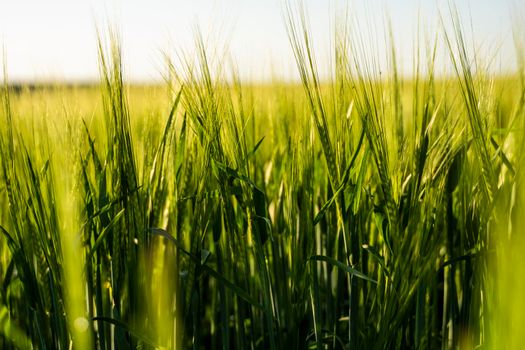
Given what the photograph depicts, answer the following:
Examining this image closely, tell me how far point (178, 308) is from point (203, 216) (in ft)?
0.53

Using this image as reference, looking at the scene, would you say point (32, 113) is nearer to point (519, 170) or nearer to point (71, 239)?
point (71, 239)

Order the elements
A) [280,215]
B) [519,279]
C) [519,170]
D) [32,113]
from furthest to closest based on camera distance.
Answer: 1. [280,215]
2. [32,113]
3. [519,170]
4. [519,279]


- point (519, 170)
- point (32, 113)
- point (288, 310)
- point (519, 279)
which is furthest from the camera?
point (32, 113)

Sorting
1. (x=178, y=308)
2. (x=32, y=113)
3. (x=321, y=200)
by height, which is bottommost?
(x=178, y=308)

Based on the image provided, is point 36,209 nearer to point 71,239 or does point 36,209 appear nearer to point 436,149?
point 71,239

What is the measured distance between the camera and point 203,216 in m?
1.04

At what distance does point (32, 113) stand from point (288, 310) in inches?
24.0

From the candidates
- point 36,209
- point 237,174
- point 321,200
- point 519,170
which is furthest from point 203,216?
point 519,170

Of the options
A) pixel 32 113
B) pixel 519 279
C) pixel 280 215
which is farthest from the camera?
pixel 280 215

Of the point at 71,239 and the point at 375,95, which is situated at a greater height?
the point at 375,95

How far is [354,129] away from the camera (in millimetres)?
1176

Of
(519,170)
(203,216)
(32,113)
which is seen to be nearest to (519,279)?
(519,170)

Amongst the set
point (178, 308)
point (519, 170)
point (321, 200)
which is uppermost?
point (519, 170)

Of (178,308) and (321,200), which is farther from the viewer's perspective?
(321,200)
